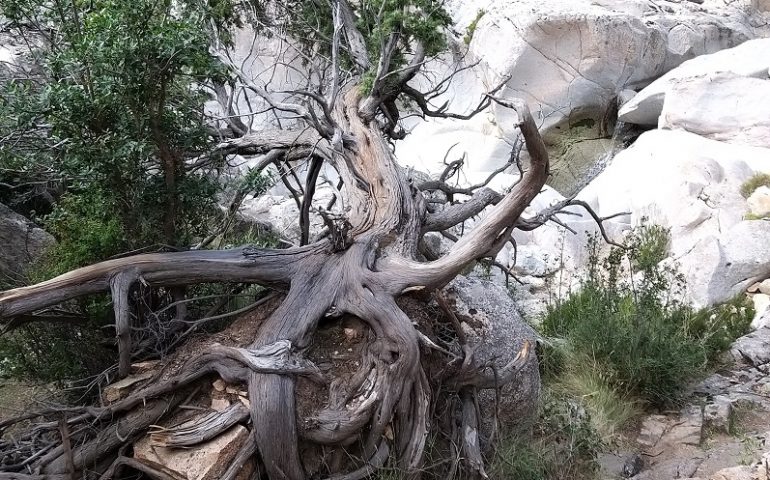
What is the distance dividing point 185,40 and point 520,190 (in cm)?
222

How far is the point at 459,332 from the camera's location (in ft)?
14.6

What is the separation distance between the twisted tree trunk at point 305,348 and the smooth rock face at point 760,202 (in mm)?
5798

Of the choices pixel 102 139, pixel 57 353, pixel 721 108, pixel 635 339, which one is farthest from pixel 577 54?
pixel 57 353

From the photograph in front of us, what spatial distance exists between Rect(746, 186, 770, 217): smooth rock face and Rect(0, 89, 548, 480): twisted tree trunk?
19.0 feet

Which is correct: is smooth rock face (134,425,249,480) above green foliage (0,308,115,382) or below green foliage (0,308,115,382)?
below

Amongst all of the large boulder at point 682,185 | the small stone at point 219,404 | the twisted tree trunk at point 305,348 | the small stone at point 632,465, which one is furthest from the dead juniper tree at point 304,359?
the large boulder at point 682,185

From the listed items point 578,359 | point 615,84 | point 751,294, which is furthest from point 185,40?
point 615,84

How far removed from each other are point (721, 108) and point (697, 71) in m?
0.90

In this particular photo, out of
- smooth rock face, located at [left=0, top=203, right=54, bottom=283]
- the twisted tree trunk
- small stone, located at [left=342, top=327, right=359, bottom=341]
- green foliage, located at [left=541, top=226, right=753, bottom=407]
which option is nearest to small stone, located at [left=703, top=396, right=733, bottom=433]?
green foliage, located at [left=541, top=226, right=753, bottom=407]

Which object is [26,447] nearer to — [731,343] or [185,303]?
[185,303]

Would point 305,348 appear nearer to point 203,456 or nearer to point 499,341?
point 203,456

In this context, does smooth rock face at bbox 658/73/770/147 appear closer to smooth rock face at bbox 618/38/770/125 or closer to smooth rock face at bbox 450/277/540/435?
smooth rock face at bbox 618/38/770/125

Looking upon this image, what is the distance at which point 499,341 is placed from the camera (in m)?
5.12

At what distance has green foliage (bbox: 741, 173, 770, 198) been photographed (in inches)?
360
